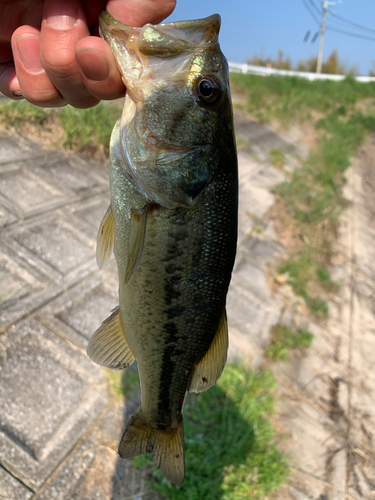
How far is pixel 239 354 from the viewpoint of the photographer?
3936 millimetres

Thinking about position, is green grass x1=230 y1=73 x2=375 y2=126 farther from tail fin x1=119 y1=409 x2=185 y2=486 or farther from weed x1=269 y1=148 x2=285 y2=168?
tail fin x1=119 y1=409 x2=185 y2=486

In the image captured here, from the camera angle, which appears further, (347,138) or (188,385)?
(347,138)

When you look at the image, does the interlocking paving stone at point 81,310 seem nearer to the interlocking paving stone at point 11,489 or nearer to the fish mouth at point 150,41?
the interlocking paving stone at point 11,489

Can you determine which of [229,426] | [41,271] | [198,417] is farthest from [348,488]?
[41,271]

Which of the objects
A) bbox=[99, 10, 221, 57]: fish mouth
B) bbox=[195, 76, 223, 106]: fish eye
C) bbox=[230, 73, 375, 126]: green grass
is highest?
bbox=[99, 10, 221, 57]: fish mouth

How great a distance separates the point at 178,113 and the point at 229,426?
8.82ft

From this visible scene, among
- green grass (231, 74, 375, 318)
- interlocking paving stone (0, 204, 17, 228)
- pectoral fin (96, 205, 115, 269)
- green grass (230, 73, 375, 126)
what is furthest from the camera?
green grass (230, 73, 375, 126)

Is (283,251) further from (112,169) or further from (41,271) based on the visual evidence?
(112,169)

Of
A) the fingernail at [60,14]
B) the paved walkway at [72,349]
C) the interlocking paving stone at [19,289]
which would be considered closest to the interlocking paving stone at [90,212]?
the paved walkway at [72,349]

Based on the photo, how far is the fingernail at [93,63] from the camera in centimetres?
125

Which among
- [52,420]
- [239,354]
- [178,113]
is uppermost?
[178,113]

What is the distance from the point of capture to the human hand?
1.30 meters

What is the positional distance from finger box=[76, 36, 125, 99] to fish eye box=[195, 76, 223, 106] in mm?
302

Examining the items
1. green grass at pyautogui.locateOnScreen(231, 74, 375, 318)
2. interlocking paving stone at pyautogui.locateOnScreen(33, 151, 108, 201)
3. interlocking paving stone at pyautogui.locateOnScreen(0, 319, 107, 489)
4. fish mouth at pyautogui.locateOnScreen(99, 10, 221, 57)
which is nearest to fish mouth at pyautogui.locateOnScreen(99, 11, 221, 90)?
fish mouth at pyautogui.locateOnScreen(99, 10, 221, 57)
